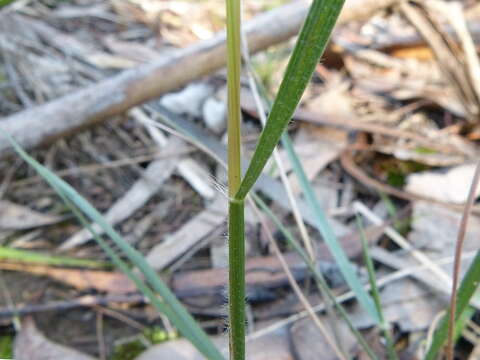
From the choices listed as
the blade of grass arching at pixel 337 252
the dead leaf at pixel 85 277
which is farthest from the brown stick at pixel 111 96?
the blade of grass arching at pixel 337 252

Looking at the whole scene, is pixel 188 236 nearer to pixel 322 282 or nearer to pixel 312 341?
pixel 312 341

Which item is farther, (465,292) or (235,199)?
(465,292)

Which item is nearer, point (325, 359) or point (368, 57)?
point (325, 359)

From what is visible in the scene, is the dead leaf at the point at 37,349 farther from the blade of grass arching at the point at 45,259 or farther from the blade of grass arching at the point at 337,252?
the blade of grass arching at the point at 337,252

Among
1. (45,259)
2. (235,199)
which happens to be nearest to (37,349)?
(45,259)

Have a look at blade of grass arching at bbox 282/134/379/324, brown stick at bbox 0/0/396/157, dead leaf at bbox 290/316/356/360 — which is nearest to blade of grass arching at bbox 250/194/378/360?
blade of grass arching at bbox 282/134/379/324

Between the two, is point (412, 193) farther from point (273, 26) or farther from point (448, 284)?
point (273, 26)

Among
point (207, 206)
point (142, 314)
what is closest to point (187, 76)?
point (207, 206)
